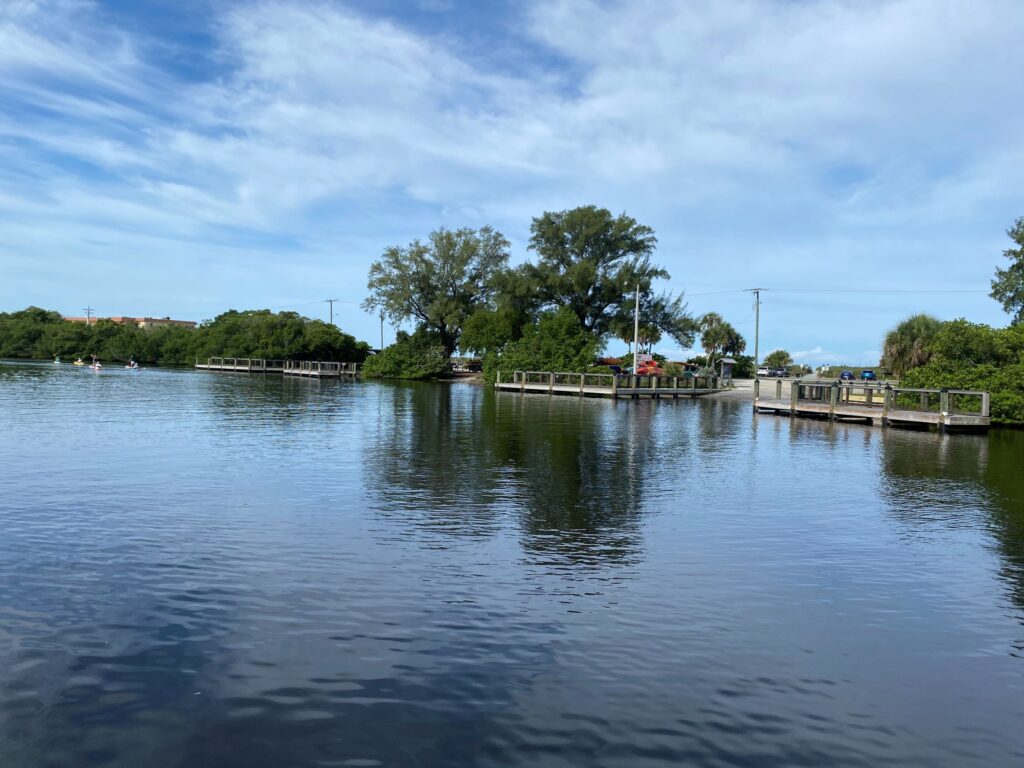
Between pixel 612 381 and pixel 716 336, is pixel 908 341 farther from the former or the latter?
pixel 716 336

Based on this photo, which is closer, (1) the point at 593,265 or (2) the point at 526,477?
(2) the point at 526,477

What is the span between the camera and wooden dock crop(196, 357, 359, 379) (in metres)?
104

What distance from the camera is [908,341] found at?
5962cm

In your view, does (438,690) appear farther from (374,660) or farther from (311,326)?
(311,326)

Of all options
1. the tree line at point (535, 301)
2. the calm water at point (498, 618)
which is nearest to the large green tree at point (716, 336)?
the tree line at point (535, 301)

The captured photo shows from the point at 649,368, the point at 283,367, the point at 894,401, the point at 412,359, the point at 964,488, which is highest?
the point at 412,359

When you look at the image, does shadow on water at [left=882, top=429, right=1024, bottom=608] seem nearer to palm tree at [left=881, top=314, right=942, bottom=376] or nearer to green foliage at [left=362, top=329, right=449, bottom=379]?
palm tree at [left=881, top=314, right=942, bottom=376]

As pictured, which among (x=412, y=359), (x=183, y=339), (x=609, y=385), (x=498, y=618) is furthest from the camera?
(x=183, y=339)

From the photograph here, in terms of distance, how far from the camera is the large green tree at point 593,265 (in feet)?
281

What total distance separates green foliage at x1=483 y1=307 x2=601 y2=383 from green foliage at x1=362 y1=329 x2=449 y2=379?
57.7 ft

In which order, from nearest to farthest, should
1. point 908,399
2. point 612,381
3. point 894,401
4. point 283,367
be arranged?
1. point 894,401
2. point 908,399
3. point 612,381
4. point 283,367

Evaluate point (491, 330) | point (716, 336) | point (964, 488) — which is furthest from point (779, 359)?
point (964, 488)

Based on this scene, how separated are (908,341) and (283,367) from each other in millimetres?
83655

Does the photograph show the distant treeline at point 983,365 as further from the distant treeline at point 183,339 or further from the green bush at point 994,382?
the distant treeline at point 183,339
